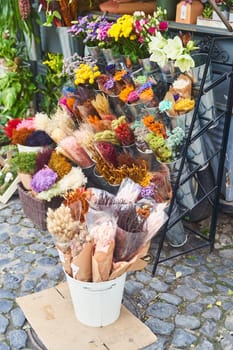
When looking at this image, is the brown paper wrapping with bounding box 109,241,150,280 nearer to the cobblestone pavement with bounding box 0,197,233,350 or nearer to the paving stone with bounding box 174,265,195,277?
the cobblestone pavement with bounding box 0,197,233,350

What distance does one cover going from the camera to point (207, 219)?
13.3 feet

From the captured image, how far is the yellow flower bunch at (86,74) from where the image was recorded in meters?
3.87

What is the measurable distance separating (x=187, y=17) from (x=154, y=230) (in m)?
2.07

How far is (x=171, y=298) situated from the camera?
315 centimetres

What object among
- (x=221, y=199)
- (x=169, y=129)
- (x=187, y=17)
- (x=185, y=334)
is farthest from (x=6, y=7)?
(x=185, y=334)

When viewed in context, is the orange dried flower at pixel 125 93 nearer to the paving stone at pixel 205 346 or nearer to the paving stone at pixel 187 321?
the paving stone at pixel 187 321

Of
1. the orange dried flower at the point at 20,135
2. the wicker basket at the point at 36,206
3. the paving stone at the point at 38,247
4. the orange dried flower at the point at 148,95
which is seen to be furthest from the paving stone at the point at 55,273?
the orange dried flower at the point at 148,95

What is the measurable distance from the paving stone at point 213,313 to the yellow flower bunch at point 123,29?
2001 mm

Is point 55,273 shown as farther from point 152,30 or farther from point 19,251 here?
point 152,30

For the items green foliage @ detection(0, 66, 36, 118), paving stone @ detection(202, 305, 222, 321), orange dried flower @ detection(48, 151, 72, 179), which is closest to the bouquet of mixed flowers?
orange dried flower @ detection(48, 151, 72, 179)

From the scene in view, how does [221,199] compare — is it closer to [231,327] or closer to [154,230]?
[231,327]

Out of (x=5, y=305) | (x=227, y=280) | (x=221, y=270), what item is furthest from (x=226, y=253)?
(x=5, y=305)

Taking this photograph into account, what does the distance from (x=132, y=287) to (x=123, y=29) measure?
1862mm

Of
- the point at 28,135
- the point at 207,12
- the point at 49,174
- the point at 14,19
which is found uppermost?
the point at 207,12
